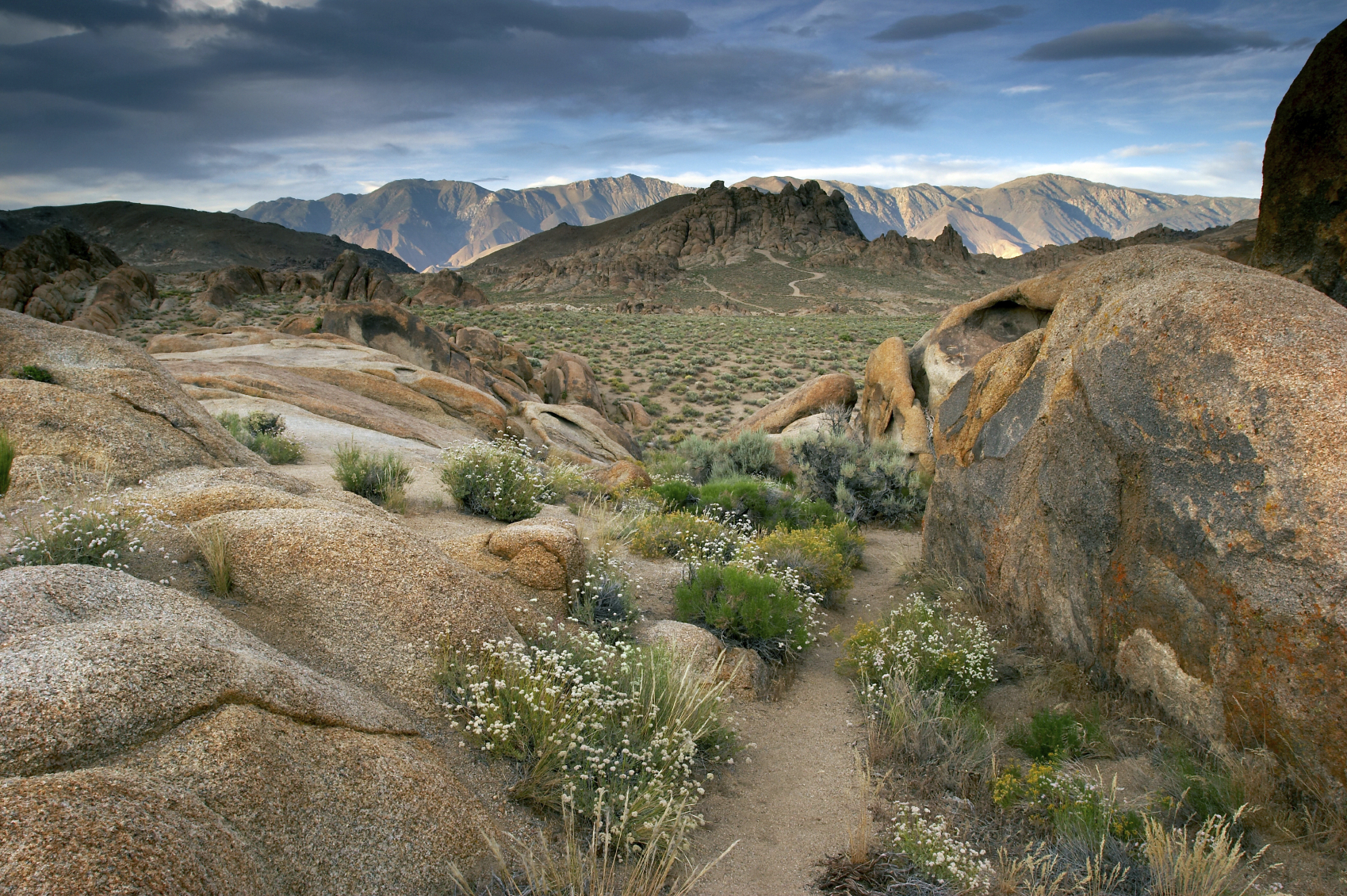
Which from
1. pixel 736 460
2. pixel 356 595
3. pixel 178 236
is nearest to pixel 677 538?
pixel 356 595

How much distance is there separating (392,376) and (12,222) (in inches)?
5996

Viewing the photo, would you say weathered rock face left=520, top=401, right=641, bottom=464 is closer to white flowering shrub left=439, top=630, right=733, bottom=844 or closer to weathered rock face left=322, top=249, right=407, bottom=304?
white flowering shrub left=439, top=630, right=733, bottom=844

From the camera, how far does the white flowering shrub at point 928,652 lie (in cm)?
577

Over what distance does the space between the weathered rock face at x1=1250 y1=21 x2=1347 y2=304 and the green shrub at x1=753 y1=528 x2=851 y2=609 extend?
496cm

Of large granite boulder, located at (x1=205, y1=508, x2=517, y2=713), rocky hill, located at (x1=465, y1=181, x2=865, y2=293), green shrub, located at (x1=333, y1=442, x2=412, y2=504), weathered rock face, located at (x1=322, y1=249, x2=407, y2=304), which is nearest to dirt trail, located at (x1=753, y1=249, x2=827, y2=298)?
rocky hill, located at (x1=465, y1=181, x2=865, y2=293)

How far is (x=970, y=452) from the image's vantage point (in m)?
7.30

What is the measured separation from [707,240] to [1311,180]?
104 metres

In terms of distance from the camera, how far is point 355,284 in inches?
2103

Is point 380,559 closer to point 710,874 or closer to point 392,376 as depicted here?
point 710,874

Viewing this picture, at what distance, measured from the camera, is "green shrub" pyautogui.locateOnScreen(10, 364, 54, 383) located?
20.0 feet

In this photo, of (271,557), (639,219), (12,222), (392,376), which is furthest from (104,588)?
(12,222)

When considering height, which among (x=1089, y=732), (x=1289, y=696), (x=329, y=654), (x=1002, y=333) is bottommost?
(x=1089, y=732)

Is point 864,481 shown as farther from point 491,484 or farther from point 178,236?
point 178,236

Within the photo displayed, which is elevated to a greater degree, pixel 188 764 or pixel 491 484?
pixel 188 764
